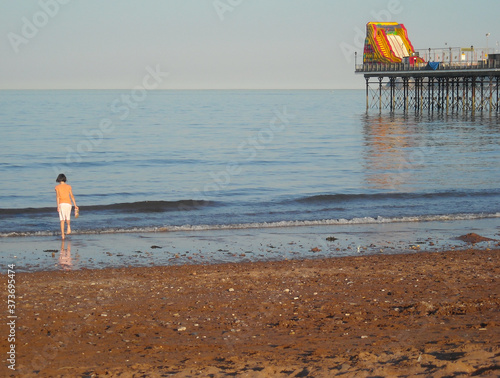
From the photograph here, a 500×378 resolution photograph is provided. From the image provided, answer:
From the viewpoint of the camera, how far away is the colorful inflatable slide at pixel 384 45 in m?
57.3

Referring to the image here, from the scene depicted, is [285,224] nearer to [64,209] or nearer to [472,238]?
[472,238]

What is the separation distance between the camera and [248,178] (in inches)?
997

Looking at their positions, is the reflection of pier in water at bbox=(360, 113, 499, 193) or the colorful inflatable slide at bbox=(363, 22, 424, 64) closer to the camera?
the reflection of pier in water at bbox=(360, 113, 499, 193)

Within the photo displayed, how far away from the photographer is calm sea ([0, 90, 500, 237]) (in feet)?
57.5

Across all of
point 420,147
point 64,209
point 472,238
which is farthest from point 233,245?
point 420,147

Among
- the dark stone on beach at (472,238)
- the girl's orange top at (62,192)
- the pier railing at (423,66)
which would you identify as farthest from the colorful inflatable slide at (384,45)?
the girl's orange top at (62,192)

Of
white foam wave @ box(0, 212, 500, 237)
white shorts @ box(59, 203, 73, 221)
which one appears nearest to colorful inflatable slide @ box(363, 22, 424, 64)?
white foam wave @ box(0, 212, 500, 237)

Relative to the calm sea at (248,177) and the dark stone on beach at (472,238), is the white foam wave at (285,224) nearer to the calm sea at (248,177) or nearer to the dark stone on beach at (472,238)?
the calm sea at (248,177)

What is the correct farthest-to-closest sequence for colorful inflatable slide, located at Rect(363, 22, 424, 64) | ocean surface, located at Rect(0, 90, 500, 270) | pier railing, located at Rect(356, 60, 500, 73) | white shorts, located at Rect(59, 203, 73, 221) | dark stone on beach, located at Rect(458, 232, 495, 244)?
colorful inflatable slide, located at Rect(363, 22, 424, 64) < pier railing, located at Rect(356, 60, 500, 73) < ocean surface, located at Rect(0, 90, 500, 270) < white shorts, located at Rect(59, 203, 73, 221) < dark stone on beach, located at Rect(458, 232, 495, 244)

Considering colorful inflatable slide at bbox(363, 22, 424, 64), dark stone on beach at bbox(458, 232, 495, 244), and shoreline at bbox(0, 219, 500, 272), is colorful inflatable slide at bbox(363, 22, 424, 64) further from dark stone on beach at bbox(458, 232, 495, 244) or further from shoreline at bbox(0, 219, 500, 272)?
dark stone on beach at bbox(458, 232, 495, 244)

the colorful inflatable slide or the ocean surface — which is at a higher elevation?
the colorful inflatable slide

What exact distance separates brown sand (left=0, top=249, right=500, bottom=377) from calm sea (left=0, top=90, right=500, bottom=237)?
611cm

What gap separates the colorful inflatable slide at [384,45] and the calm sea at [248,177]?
11899 millimetres

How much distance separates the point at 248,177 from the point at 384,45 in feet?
119
